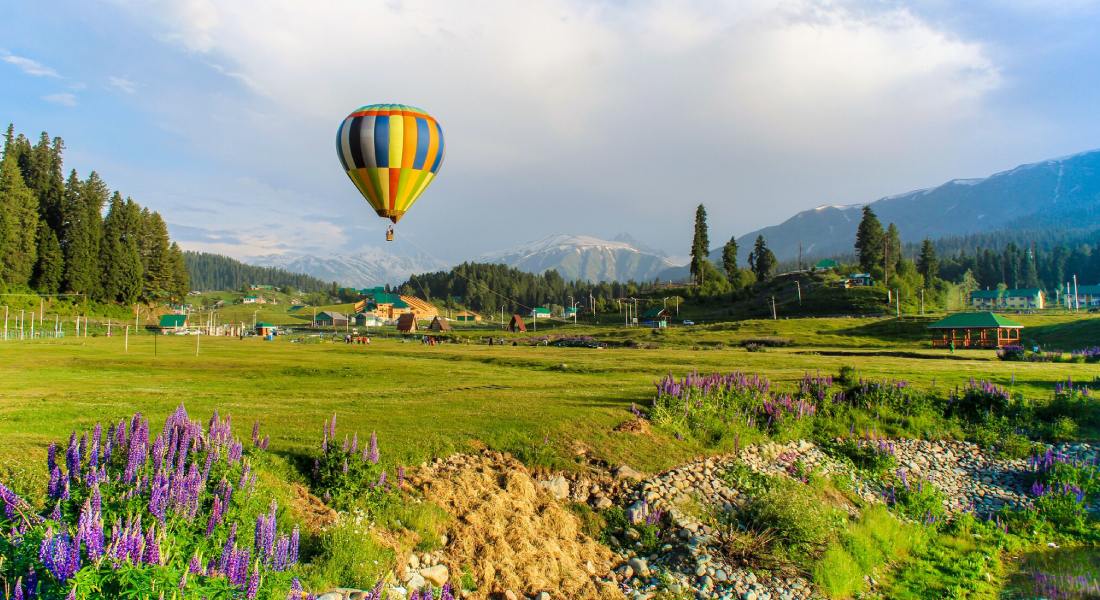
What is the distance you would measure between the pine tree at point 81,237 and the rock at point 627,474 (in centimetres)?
10847

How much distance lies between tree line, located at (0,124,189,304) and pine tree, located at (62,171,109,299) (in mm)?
124

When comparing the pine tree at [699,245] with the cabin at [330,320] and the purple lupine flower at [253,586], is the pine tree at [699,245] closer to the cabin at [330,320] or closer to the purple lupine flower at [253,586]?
the cabin at [330,320]

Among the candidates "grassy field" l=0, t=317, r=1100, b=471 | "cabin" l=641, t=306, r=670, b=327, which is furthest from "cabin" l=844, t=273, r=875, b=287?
"grassy field" l=0, t=317, r=1100, b=471

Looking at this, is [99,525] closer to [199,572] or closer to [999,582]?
[199,572]

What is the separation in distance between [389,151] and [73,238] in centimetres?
9143

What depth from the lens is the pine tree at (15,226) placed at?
277ft

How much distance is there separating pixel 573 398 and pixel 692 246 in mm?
143489

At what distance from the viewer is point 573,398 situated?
75.7 ft

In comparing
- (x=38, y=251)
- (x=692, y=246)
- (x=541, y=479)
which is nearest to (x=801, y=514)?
(x=541, y=479)

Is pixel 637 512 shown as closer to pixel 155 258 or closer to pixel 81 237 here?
pixel 81 237

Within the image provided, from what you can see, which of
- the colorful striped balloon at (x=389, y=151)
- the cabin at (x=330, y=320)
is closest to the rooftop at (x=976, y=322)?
the colorful striped balloon at (x=389, y=151)

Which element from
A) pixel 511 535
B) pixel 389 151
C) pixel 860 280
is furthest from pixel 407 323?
pixel 511 535

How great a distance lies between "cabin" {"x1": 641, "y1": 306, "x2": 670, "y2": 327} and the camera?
13250 centimetres

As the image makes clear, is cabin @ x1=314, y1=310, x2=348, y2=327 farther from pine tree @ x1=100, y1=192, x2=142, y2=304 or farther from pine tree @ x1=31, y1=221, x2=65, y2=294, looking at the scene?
pine tree @ x1=31, y1=221, x2=65, y2=294
